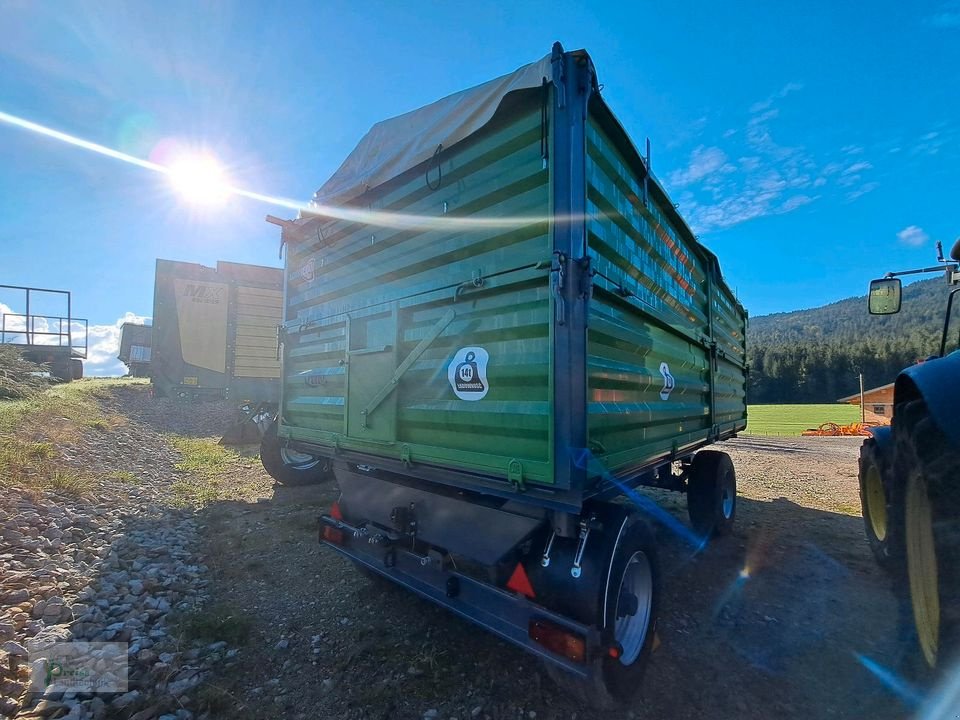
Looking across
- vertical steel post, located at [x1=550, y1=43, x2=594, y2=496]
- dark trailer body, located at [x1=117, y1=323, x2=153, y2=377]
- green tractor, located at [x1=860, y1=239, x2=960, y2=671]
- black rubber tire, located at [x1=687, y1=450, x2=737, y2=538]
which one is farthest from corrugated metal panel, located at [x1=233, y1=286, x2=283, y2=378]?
dark trailer body, located at [x1=117, y1=323, x2=153, y2=377]

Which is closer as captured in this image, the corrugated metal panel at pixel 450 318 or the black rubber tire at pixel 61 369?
the corrugated metal panel at pixel 450 318

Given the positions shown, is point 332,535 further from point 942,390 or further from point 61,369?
point 61,369

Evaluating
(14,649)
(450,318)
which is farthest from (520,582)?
(14,649)

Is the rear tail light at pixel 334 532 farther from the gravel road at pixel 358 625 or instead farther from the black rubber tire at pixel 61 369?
the black rubber tire at pixel 61 369

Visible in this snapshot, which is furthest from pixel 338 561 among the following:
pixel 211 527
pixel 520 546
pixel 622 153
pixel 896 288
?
pixel 896 288

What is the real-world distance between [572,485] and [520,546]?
58 cm

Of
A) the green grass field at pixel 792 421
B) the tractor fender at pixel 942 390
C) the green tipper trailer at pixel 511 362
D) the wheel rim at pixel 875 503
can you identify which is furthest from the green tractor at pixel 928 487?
the green grass field at pixel 792 421

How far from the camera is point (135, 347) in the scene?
79.0ft

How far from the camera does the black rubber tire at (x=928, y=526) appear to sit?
1.84 metres

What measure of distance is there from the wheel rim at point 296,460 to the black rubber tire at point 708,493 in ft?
16.9

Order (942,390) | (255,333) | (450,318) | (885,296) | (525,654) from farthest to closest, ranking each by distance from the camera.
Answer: (255,333)
(885,296)
(525,654)
(450,318)
(942,390)

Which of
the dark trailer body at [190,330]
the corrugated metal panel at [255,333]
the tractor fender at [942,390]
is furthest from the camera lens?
the dark trailer body at [190,330]

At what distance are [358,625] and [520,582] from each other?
153 cm

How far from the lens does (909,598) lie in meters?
2.81
